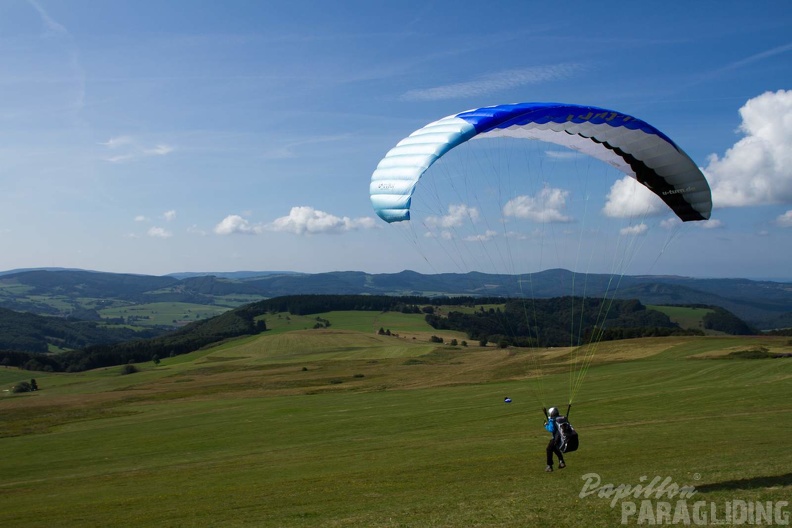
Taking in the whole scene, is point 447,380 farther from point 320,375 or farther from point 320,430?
point 320,430

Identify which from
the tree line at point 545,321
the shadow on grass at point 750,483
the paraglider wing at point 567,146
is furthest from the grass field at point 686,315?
the shadow on grass at point 750,483

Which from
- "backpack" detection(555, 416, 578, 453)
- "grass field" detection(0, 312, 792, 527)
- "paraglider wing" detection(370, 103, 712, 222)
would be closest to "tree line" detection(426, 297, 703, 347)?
"grass field" detection(0, 312, 792, 527)

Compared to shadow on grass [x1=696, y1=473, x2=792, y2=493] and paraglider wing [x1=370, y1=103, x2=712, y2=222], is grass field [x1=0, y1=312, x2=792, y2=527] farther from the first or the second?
paraglider wing [x1=370, y1=103, x2=712, y2=222]

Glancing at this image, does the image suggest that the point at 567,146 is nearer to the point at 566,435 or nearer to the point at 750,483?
the point at 566,435

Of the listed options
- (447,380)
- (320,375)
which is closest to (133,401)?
(320,375)

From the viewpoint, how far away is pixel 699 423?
21.3 m

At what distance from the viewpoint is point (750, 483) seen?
11.0 metres

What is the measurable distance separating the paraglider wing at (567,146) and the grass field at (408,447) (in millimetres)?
6732

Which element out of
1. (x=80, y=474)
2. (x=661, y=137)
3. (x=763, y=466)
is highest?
(x=661, y=137)

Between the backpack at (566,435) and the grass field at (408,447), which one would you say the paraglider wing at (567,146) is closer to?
the backpack at (566,435)

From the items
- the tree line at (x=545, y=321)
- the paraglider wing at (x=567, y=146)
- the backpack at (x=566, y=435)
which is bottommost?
the tree line at (x=545, y=321)

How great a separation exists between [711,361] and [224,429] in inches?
1435

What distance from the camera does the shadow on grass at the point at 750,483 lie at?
10.7 meters

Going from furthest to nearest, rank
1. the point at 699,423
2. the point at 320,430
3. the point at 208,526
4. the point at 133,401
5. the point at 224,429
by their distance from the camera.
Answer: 1. the point at 133,401
2. the point at 224,429
3. the point at 320,430
4. the point at 699,423
5. the point at 208,526
